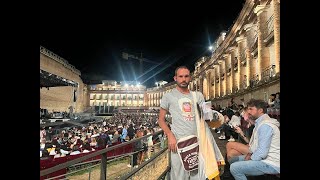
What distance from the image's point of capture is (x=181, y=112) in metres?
3.63

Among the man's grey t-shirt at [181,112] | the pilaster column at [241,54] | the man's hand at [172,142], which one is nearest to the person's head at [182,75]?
the man's grey t-shirt at [181,112]

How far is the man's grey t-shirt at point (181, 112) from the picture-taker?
11.8 ft

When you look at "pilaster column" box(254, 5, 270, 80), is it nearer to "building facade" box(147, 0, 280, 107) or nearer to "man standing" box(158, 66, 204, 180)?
"building facade" box(147, 0, 280, 107)

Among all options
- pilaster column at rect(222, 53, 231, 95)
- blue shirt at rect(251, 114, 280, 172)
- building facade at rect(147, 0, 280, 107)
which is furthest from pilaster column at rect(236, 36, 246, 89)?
blue shirt at rect(251, 114, 280, 172)

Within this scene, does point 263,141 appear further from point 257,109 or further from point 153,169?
point 153,169

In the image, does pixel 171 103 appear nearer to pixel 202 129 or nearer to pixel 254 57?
pixel 202 129

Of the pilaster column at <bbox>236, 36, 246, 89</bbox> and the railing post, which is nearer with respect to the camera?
the railing post

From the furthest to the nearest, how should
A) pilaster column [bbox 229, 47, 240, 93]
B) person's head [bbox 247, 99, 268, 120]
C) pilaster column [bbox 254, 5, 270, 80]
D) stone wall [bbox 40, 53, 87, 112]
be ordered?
stone wall [bbox 40, 53, 87, 112], pilaster column [bbox 229, 47, 240, 93], pilaster column [bbox 254, 5, 270, 80], person's head [bbox 247, 99, 268, 120]

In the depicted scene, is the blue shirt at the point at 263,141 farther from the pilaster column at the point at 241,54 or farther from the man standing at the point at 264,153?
the pilaster column at the point at 241,54

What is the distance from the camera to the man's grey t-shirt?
3594 mm
